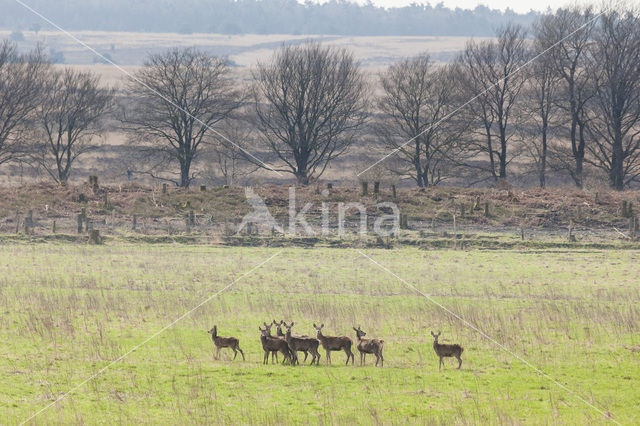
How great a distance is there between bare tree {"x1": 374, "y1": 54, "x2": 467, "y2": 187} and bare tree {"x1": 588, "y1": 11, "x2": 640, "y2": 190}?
11933 mm

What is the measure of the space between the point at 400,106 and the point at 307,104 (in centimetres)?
833

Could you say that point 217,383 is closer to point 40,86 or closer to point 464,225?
point 464,225

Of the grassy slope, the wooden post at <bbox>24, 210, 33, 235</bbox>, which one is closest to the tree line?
Answer: the grassy slope

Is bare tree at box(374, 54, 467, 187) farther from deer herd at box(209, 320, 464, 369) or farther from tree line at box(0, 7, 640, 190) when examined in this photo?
deer herd at box(209, 320, 464, 369)

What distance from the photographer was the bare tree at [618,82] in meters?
65.1

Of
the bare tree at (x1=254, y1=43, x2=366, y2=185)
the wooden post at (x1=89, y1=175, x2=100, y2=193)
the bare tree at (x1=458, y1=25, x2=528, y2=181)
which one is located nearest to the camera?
the wooden post at (x1=89, y1=175, x2=100, y2=193)

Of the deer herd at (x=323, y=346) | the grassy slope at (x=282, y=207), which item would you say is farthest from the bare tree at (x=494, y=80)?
the deer herd at (x=323, y=346)

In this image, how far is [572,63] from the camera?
221ft

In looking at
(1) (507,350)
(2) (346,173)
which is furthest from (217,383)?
(2) (346,173)

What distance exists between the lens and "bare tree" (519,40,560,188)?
6869 centimetres

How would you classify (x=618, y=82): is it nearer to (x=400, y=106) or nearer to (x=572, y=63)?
(x=572, y=63)

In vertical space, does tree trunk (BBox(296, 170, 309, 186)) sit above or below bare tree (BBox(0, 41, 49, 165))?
below

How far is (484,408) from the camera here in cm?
1582

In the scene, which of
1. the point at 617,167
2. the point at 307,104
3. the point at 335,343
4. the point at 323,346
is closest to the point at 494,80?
the point at 617,167
